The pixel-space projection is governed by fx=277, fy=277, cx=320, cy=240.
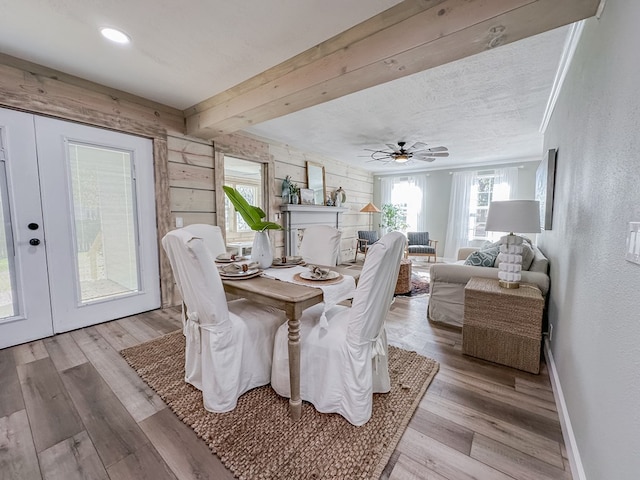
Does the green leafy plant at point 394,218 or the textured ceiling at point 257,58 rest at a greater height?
the textured ceiling at point 257,58

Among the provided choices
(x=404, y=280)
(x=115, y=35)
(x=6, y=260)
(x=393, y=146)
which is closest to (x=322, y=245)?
(x=404, y=280)

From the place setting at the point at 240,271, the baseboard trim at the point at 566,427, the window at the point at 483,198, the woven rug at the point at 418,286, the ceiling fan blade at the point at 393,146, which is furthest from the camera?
the window at the point at 483,198

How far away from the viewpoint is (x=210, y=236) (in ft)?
8.70

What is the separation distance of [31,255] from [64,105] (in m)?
1.33

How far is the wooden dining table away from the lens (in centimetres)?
144

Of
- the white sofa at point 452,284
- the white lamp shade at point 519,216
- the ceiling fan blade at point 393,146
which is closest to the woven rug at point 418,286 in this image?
the white sofa at point 452,284

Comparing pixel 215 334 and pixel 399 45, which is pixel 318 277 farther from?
pixel 399 45

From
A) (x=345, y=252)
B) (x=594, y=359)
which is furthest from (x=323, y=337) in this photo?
(x=345, y=252)

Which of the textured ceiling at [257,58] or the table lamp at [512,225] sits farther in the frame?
the table lamp at [512,225]

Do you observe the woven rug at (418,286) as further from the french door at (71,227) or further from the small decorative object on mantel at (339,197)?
the french door at (71,227)

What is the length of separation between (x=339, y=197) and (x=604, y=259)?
479 centimetres

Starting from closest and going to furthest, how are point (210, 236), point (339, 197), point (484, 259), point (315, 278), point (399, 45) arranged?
point (399, 45)
point (315, 278)
point (210, 236)
point (484, 259)
point (339, 197)

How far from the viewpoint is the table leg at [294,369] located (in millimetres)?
1482

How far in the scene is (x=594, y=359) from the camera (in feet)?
3.80
